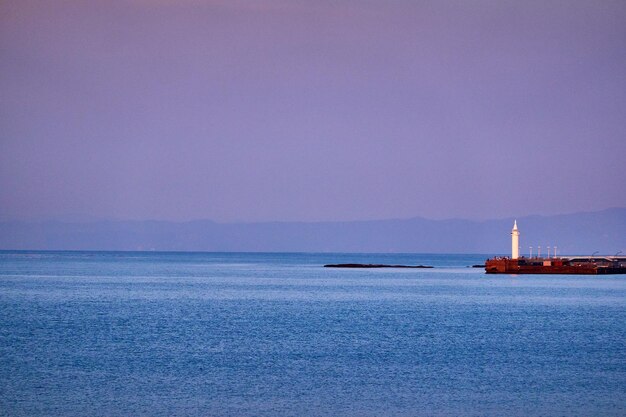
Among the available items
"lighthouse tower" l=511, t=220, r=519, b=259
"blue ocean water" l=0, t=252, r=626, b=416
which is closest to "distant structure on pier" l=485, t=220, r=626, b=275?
"lighthouse tower" l=511, t=220, r=519, b=259

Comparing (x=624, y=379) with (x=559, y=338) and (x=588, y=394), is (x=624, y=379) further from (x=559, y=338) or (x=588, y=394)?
(x=559, y=338)

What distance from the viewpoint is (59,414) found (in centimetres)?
2464

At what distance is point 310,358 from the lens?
3550 centimetres

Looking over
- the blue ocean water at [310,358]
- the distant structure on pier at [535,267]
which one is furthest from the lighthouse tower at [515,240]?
the blue ocean water at [310,358]

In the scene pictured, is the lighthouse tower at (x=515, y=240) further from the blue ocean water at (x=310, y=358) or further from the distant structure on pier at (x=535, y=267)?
the blue ocean water at (x=310, y=358)

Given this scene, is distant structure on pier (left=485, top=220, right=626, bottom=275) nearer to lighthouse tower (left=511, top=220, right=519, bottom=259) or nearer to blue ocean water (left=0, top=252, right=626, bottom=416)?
lighthouse tower (left=511, top=220, right=519, bottom=259)

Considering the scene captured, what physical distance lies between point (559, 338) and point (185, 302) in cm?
3166

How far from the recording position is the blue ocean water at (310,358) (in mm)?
26344

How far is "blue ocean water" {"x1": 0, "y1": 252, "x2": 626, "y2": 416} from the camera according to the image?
26344mm

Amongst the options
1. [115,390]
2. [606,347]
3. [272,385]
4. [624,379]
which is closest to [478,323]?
[606,347]

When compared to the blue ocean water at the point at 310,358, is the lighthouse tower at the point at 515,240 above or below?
above

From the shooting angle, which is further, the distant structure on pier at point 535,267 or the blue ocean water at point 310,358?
the distant structure on pier at point 535,267

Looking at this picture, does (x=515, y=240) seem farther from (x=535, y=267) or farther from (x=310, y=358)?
(x=310, y=358)

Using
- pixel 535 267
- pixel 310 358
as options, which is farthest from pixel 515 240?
pixel 310 358
